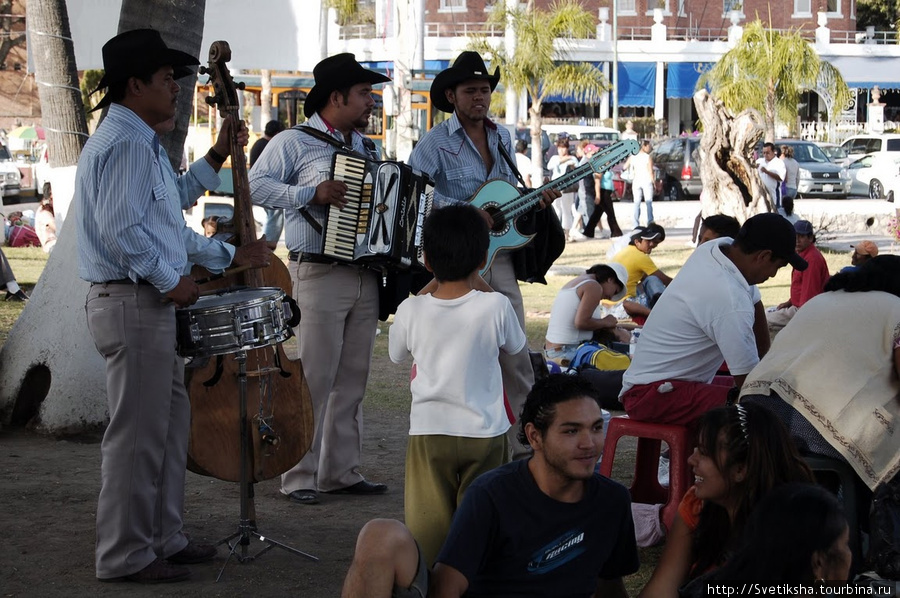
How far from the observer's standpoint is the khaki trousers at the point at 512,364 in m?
6.20

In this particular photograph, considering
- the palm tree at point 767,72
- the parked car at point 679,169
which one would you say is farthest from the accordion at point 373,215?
the parked car at point 679,169

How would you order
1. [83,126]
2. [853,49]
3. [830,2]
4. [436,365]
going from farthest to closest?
[830,2] < [853,49] < [83,126] < [436,365]

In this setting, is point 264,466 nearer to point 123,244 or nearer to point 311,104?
point 123,244

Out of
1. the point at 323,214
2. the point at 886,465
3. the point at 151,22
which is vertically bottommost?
the point at 886,465

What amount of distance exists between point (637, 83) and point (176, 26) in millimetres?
38803

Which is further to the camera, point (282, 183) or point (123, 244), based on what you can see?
point (282, 183)

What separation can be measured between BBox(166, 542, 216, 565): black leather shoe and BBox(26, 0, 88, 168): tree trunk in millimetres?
4702

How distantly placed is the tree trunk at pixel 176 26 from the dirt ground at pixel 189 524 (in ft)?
6.16

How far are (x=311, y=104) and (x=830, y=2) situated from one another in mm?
49645

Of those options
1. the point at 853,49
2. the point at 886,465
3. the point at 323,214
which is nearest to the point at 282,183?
the point at 323,214

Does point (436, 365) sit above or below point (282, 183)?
below

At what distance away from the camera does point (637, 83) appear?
44.5 m

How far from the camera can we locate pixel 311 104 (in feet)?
19.6

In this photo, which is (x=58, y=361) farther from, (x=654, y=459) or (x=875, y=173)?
(x=875, y=173)
